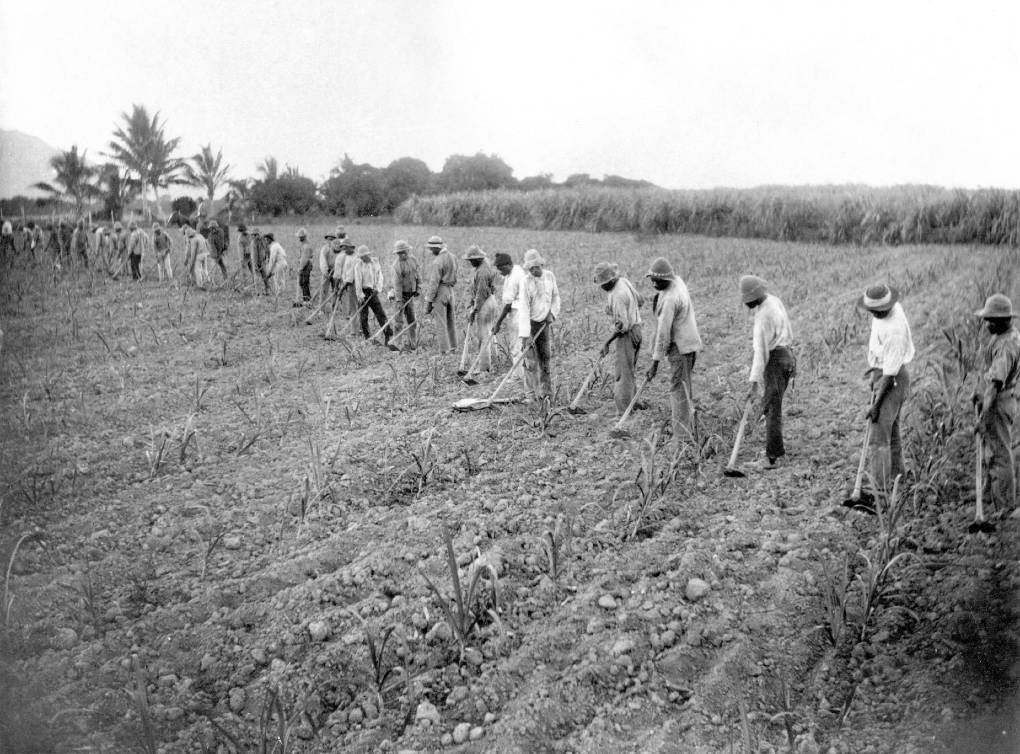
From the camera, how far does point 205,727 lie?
3102 millimetres

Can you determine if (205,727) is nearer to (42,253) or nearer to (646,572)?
(646,572)

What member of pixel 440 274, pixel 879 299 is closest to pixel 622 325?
pixel 879 299

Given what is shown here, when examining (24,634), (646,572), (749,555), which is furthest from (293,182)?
(749,555)

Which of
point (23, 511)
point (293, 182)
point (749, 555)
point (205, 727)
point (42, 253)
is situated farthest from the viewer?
point (42, 253)

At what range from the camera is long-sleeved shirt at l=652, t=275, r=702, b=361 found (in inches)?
234

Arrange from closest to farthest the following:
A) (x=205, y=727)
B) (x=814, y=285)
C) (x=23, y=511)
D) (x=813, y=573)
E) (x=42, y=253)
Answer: (x=205, y=727) → (x=23, y=511) → (x=813, y=573) → (x=42, y=253) → (x=814, y=285)

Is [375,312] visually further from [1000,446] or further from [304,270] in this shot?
[1000,446]

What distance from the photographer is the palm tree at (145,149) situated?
13.4ft

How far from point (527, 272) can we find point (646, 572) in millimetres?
3906

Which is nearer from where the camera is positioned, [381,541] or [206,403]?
[381,541]

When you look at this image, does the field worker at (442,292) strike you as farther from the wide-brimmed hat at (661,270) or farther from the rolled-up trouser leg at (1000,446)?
the rolled-up trouser leg at (1000,446)

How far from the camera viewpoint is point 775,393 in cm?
543

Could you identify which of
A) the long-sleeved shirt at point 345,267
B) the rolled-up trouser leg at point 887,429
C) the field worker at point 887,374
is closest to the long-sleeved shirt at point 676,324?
the field worker at point 887,374

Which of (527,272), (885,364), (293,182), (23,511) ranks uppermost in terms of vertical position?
(293,182)
